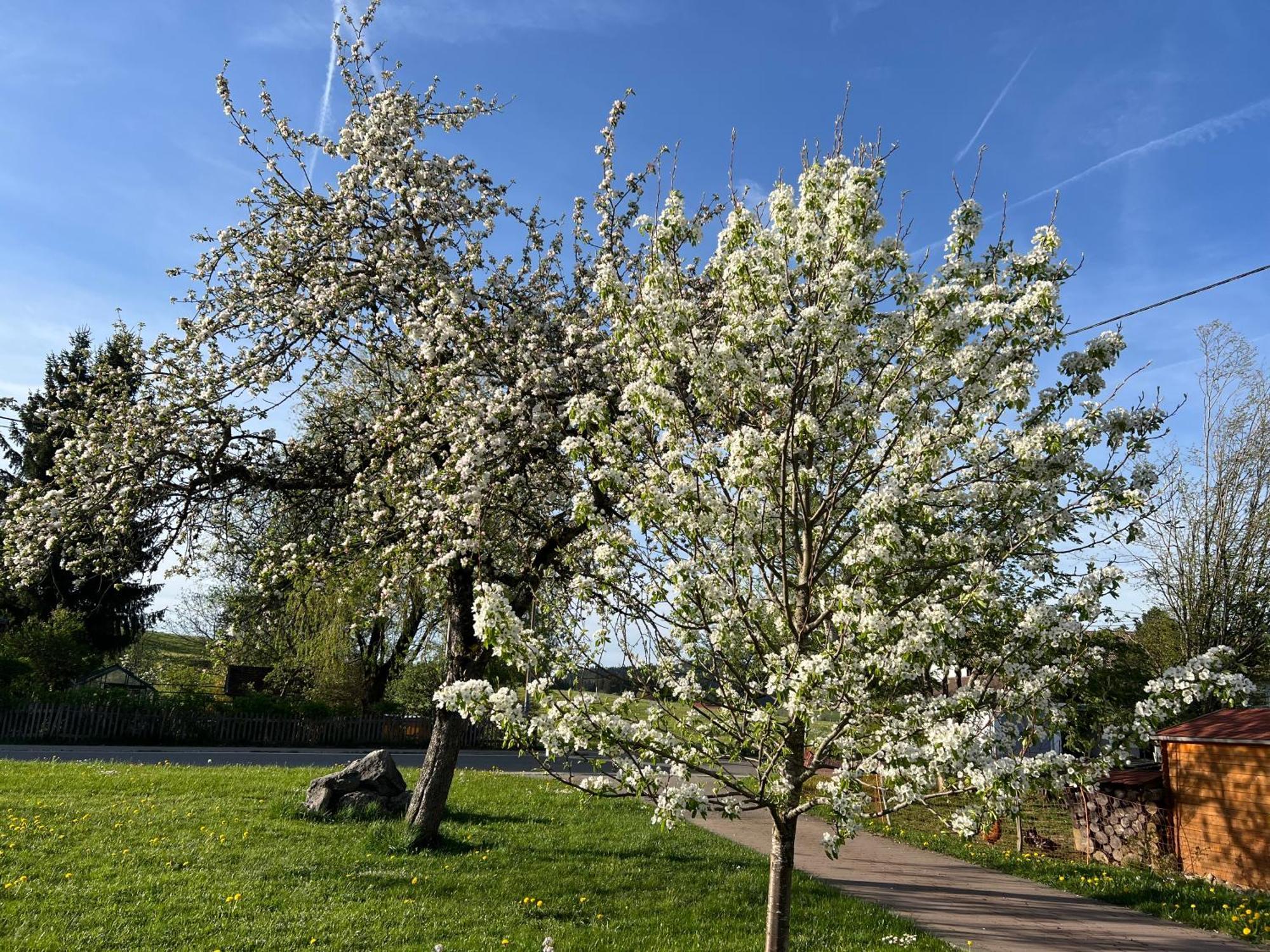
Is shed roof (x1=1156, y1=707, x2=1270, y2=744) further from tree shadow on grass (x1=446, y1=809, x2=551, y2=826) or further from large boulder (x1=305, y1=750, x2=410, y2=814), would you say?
large boulder (x1=305, y1=750, x2=410, y2=814)

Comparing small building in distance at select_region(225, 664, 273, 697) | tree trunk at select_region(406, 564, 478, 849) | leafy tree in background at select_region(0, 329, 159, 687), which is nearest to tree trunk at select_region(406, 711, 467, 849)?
tree trunk at select_region(406, 564, 478, 849)

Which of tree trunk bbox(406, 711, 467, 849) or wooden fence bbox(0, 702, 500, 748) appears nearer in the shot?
tree trunk bbox(406, 711, 467, 849)

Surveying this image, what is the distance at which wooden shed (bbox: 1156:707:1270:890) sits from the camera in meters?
10.5

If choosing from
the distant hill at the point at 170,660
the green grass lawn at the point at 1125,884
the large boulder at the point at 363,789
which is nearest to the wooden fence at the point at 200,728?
the distant hill at the point at 170,660

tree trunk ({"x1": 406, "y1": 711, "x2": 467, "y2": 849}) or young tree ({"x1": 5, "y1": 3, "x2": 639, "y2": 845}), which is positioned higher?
young tree ({"x1": 5, "y1": 3, "x2": 639, "y2": 845})

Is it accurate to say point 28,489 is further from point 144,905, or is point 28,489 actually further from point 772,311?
point 772,311

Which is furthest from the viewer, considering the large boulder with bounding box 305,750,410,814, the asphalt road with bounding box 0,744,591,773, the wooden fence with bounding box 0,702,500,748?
the wooden fence with bounding box 0,702,500,748

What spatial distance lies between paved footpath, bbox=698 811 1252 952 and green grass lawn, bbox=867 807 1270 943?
0.24 metres

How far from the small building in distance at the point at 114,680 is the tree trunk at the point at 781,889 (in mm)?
23364

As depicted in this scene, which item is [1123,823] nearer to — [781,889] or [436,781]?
[436,781]

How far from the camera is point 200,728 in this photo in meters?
22.2

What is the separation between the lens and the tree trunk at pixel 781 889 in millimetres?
4445

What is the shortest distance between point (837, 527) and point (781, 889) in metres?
2.19

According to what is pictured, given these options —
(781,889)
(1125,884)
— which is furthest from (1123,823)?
(781,889)
